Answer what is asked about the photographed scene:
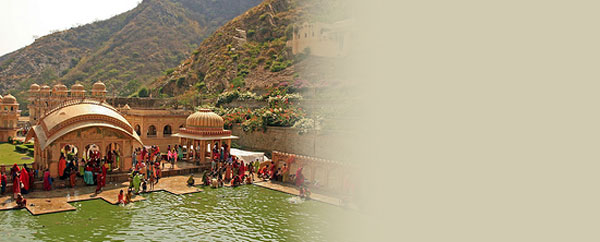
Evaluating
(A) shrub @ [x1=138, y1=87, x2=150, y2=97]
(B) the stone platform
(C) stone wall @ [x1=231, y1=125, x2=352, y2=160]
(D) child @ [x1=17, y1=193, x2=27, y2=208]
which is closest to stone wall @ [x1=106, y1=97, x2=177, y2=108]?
(A) shrub @ [x1=138, y1=87, x2=150, y2=97]

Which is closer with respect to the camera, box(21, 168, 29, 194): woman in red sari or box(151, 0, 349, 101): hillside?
box(21, 168, 29, 194): woman in red sari

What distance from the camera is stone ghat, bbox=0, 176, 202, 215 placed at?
1240 centimetres

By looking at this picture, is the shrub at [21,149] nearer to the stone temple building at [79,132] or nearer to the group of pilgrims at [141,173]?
the stone temple building at [79,132]

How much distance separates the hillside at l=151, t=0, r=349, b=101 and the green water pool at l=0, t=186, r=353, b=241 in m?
24.0

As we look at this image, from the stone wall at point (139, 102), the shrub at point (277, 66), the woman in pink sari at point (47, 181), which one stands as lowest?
the woman in pink sari at point (47, 181)

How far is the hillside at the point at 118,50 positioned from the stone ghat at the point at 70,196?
2410 inches

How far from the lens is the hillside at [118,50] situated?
83625 millimetres

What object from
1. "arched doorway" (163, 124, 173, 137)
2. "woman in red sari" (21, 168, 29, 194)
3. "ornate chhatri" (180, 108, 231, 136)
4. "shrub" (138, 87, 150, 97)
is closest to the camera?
"woman in red sari" (21, 168, 29, 194)

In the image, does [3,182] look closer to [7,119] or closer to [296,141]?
[296,141]

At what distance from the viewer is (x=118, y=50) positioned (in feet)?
303

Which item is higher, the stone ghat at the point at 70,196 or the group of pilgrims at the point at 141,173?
the group of pilgrims at the point at 141,173

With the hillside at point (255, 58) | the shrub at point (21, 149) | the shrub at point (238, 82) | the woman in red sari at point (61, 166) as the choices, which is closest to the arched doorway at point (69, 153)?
the woman in red sari at point (61, 166)

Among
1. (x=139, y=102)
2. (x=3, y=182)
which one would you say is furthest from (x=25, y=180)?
(x=139, y=102)

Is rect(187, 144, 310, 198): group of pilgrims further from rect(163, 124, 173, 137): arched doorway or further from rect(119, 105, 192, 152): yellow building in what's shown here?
rect(163, 124, 173, 137): arched doorway
